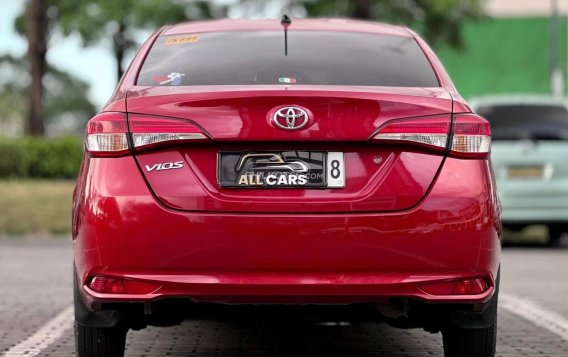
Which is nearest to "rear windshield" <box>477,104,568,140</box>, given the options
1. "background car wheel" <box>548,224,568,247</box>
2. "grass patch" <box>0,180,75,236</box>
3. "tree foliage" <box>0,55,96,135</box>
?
"background car wheel" <box>548,224,568,247</box>

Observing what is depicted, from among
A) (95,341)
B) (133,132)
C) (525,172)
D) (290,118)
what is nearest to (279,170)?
(290,118)

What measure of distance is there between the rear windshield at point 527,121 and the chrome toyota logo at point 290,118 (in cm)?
901

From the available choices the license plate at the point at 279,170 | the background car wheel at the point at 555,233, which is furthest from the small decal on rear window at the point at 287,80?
the background car wheel at the point at 555,233

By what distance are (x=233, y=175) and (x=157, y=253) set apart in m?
0.41

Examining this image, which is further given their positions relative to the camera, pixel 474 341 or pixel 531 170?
pixel 531 170

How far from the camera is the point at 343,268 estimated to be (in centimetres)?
433

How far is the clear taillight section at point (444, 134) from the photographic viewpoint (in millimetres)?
4414

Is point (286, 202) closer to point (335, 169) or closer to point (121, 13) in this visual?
point (335, 169)

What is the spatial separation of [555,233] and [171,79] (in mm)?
10884

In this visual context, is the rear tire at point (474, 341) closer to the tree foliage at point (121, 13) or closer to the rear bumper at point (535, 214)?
the rear bumper at point (535, 214)

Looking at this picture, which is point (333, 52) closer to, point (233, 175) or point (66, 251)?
point (233, 175)

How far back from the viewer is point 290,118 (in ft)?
14.4

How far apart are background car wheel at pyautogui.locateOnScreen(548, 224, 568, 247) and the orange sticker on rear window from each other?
30.4ft

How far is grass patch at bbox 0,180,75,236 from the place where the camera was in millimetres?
16561
